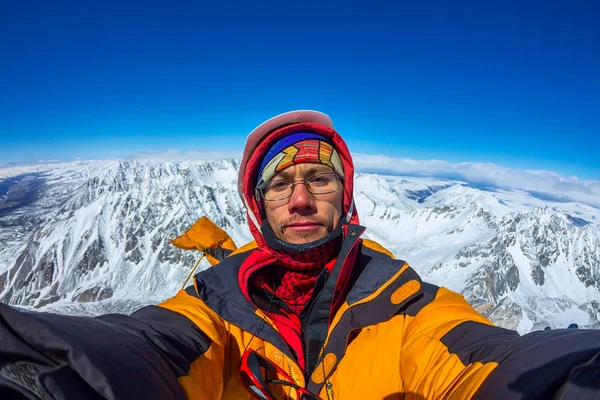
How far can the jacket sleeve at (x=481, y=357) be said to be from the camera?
1925mm

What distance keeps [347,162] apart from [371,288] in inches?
82.6

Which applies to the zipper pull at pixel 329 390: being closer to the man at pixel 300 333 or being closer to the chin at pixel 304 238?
the man at pixel 300 333

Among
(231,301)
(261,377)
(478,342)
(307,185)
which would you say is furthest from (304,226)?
(478,342)

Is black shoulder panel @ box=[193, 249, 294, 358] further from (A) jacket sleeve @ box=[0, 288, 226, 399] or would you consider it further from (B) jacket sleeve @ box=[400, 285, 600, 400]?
(B) jacket sleeve @ box=[400, 285, 600, 400]

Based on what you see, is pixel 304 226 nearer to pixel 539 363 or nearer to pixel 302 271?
pixel 302 271

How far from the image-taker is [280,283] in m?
4.77

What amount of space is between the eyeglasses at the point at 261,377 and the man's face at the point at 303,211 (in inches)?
58.0

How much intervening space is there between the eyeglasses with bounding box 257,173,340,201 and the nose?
0.09m

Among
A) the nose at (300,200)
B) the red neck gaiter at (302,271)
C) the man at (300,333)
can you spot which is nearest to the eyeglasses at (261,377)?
the man at (300,333)

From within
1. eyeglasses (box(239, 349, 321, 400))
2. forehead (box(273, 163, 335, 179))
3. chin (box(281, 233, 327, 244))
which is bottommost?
eyeglasses (box(239, 349, 321, 400))


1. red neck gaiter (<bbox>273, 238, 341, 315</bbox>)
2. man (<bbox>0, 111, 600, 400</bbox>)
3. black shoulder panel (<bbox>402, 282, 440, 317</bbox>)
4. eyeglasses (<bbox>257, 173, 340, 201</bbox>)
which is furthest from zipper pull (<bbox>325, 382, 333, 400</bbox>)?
eyeglasses (<bbox>257, 173, 340, 201</bbox>)

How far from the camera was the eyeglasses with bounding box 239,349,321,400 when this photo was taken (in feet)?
10.9

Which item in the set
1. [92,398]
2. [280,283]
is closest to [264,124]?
[280,283]

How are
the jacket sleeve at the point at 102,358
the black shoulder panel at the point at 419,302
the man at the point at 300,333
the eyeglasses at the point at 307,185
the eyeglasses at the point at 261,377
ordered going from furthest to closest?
the eyeglasses at the point at 307,185
the black shoulder panel at the point at 419,302
the eyeglasses at the point at 261,377
the man at the point at 300,333
the jacket sleeve at the point at 102,358
